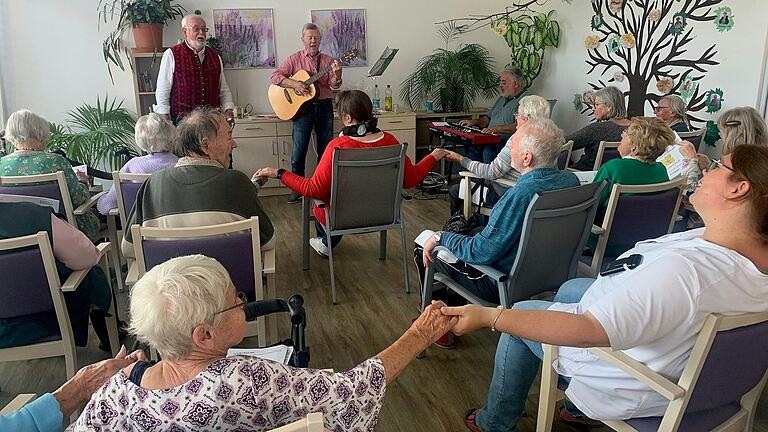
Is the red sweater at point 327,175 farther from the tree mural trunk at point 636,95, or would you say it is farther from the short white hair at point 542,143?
the tree mural trunk at point 636,95

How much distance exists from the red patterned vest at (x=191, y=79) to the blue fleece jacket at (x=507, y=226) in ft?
10.9

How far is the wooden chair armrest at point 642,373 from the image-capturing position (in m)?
1.42

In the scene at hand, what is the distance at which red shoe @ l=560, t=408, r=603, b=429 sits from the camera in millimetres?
2281

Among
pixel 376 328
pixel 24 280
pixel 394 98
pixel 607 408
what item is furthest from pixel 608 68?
pixel 24 280

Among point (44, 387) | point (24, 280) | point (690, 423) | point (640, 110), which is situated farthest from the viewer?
point (640, 110)

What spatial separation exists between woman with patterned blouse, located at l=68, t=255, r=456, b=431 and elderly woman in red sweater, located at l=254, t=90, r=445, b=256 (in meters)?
2.02

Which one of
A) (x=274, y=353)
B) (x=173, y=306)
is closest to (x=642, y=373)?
(x=274, y=353)

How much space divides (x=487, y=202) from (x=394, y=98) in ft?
12.2

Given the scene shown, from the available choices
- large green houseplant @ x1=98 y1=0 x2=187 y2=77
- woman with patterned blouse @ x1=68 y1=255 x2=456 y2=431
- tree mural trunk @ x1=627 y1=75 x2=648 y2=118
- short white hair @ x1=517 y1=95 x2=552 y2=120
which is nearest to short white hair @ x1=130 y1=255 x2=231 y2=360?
woman with patterned blouse @ x1=68 y1=255 x2=456 y2=431

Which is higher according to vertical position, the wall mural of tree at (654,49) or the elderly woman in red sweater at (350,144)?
the wall mural of tree at (654,49)

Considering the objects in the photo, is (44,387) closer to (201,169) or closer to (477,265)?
(201,169)

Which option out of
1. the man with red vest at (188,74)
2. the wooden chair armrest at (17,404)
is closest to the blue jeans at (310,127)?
the man with red vest at (188,74)

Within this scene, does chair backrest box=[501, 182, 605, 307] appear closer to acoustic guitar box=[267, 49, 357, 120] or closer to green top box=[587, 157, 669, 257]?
green top box=[587, 157, 669, 257]

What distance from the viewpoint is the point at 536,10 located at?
22.1ft
